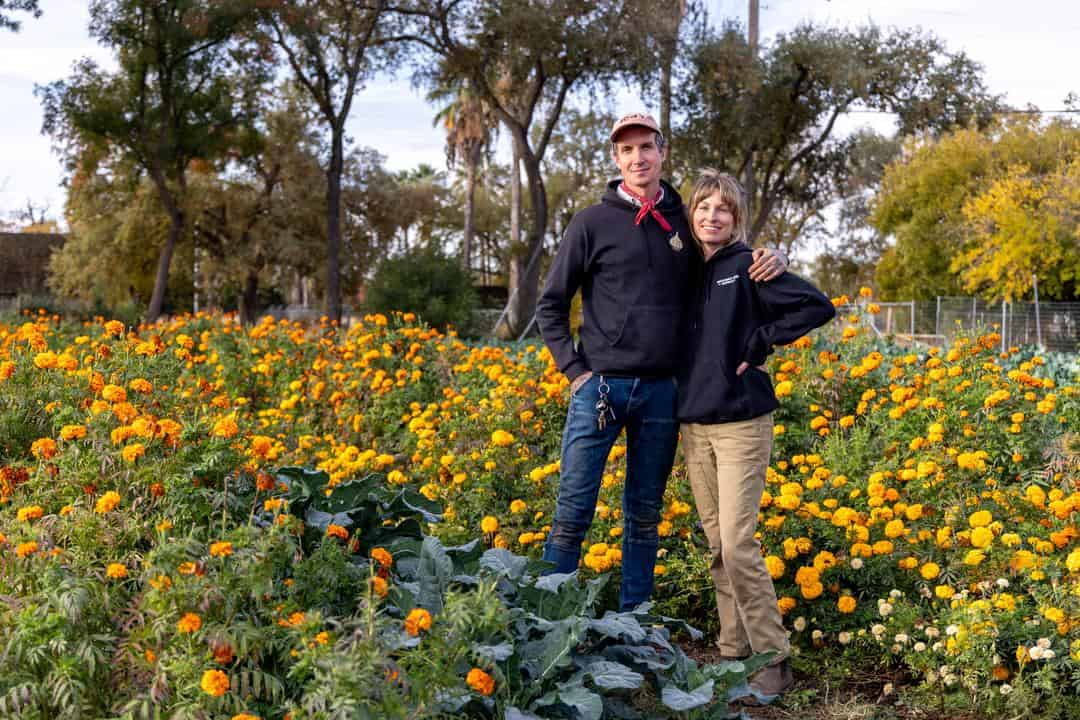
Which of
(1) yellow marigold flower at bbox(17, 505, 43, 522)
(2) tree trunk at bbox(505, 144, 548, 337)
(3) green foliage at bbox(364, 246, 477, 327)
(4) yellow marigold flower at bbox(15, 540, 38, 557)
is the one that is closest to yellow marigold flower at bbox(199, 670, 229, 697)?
(4) yellow marigold flower at bbox(15, 540, 38, 557)

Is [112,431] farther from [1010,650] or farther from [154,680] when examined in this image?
[1010,650]

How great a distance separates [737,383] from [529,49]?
20.4m

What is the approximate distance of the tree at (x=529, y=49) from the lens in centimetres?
2267

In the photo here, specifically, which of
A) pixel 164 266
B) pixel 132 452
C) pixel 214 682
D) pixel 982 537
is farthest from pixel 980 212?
pixel 214 682

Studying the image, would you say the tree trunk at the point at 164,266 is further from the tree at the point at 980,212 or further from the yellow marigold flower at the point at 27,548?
the yellow marigold flower at the point at 27,548

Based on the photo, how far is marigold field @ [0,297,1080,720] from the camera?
236cm

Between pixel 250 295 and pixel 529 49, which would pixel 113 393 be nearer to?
pixel 529 49

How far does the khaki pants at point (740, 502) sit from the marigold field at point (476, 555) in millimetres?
298

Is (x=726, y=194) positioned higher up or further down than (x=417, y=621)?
higher up

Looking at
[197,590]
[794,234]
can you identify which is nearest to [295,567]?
[197,590]

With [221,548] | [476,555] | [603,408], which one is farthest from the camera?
[603,408]

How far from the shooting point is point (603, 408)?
12.2 feet

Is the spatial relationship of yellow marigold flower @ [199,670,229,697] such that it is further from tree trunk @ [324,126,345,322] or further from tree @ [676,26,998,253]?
tree @ [676,26,998,253]

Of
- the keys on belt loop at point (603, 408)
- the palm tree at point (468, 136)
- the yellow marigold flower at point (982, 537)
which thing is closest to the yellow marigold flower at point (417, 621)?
the keys on belt loop at point (603, 408)
